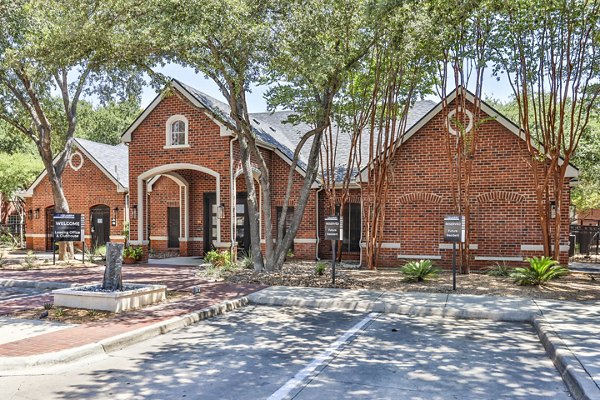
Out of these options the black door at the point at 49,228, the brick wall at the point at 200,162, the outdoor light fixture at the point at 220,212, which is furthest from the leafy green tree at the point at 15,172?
the outdoor light fixture at the point at 220,212

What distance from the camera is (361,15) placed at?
463 inches

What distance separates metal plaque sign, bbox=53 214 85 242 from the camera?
53.2ft

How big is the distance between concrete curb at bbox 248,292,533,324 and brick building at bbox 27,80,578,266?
571 centimetres

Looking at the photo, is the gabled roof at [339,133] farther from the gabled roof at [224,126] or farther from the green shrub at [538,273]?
the green shrub at [538,273]

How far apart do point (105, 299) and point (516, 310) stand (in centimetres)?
764

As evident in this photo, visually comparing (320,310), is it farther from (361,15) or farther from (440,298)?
(361,15)

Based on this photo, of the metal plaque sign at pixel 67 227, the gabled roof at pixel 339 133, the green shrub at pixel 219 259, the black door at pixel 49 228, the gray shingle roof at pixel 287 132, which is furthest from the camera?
the black door at pixel 49 228

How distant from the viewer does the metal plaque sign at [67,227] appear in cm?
1622

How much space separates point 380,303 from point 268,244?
5144mm

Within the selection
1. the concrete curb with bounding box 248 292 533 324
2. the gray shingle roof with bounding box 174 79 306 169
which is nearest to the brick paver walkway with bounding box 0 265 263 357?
the concrete curb with bounding box 248 292 533 324

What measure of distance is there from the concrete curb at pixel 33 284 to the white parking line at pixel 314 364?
761 centimetres

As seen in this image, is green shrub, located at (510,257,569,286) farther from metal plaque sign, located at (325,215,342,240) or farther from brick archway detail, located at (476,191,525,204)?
metal plaque sign, located at (325,215,342,240)

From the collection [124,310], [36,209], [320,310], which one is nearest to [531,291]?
[320,310]

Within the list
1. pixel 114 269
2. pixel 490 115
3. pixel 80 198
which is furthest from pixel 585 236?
pixel 80 198
